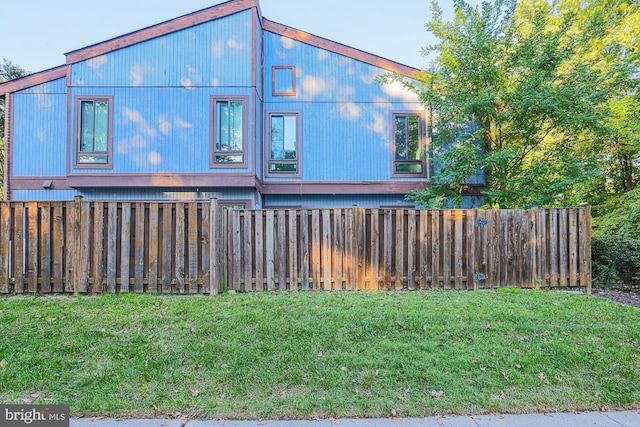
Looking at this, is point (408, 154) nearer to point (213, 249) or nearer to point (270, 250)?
point (270, 250)

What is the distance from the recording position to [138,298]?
19.0ft

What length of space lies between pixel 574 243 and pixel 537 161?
474 centimetres

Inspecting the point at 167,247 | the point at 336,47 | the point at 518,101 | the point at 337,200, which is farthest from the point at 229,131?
the point at 518,101

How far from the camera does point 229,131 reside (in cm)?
1112

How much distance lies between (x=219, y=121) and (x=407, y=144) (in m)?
6.50

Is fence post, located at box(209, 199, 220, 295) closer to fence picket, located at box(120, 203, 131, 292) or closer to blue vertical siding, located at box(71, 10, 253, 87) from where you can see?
fence picket, located at box(120, 203, 131, 292)

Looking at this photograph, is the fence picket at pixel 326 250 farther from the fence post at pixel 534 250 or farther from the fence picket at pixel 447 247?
the fence post at pixel 534 250

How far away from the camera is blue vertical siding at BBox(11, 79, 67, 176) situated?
11836mm

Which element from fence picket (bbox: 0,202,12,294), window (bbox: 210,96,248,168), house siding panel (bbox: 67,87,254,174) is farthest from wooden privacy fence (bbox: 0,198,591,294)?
house siding panel (bbox: 67,87,254,174)

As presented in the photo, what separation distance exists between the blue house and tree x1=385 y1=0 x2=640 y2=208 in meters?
1.25

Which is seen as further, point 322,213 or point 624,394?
point 322,213

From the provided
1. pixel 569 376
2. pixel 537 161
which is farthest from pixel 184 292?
pixel 537 161

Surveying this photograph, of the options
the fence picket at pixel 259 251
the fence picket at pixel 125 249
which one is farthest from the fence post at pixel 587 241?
the fence picket at pixel 125 249

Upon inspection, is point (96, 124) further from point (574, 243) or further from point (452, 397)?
point (574, 243)
